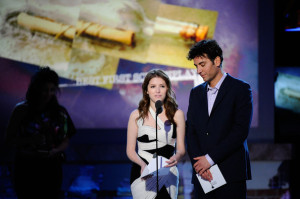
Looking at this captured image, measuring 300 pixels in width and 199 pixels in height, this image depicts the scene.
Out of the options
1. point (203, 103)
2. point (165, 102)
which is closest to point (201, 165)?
point (203, 103)

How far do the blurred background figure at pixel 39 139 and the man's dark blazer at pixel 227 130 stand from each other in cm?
113

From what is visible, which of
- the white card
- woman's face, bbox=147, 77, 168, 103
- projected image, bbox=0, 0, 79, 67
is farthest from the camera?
projected image, bbox=0, 0, 79, 67

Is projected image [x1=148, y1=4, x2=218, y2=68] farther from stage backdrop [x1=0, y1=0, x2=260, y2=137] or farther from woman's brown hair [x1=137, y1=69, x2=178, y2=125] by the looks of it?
woman's brown hair [x1=137, y1=69, x2=178, y2=125]

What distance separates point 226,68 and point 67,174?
7.77 ft

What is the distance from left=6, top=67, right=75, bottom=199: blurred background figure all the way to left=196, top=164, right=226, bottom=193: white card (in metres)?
1.22

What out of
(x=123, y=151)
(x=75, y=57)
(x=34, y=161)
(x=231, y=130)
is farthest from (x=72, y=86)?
(x=231, y=130)

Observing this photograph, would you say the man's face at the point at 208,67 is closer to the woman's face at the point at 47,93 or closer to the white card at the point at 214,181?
the white card at the point at 214,181

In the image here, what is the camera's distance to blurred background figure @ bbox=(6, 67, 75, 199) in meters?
2.77

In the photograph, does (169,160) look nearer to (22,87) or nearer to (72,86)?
(72,86)

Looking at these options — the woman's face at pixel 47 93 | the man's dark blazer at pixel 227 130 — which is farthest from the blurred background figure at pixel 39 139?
the man's dark blazer at pixel 227 130

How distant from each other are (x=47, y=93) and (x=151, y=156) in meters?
1.03

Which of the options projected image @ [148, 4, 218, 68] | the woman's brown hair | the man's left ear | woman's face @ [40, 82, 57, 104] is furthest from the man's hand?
projected image @ [148, 4, 218, 68]

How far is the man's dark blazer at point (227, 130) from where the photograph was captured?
230cm

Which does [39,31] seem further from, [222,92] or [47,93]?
[222,92]
